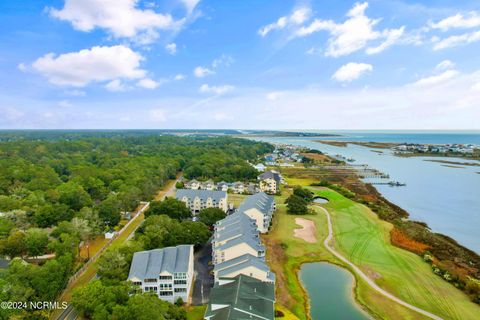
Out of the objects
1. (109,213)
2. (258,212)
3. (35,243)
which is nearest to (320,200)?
(258,212)

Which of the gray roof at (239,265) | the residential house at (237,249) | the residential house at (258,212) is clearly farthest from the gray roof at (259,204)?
the gray roof at (239,265)

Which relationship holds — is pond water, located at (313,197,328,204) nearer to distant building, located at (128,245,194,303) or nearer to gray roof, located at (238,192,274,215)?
gray roof, located at (238,192,274,215)

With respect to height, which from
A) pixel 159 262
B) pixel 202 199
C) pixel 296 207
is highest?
pixel 159 262

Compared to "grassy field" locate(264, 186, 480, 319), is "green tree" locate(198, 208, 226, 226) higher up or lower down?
higher up

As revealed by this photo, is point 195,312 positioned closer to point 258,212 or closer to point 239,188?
point 258,212

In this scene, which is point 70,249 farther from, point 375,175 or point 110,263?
point 375,175

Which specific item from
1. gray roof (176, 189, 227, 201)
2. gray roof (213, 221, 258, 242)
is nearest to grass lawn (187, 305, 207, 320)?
gray roof (213, 221, 258, 242)
